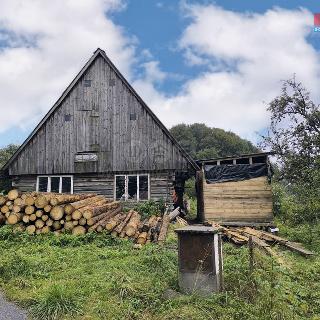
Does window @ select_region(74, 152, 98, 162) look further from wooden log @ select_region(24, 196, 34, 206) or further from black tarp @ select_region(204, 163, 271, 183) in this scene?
wooden log @ select_region(24, 196, 34, 206)

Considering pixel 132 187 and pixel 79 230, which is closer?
pixel 79 230

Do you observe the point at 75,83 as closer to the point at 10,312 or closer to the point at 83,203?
the point at 83,203

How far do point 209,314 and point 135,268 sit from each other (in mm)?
3107

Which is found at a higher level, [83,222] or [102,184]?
[102,184]

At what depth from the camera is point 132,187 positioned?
21.0 metres

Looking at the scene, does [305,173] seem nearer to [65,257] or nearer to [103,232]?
[103,232]

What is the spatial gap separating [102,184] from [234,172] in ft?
25.3

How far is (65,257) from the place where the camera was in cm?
1039

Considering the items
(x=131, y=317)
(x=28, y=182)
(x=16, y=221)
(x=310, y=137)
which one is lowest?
(x=131, y=317)

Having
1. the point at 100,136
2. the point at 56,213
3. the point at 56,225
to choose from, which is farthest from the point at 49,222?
the point at 100,136

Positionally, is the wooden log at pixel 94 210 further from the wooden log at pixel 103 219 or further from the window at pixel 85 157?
the window at pixel 85 157

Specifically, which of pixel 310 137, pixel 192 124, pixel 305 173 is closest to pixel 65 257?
pixel 305 173

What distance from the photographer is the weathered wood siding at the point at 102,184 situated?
20.5 metres

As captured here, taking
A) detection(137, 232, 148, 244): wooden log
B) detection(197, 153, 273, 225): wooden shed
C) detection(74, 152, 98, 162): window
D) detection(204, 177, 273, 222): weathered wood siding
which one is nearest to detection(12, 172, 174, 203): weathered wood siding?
detection(74, 152, 98, 162): window
